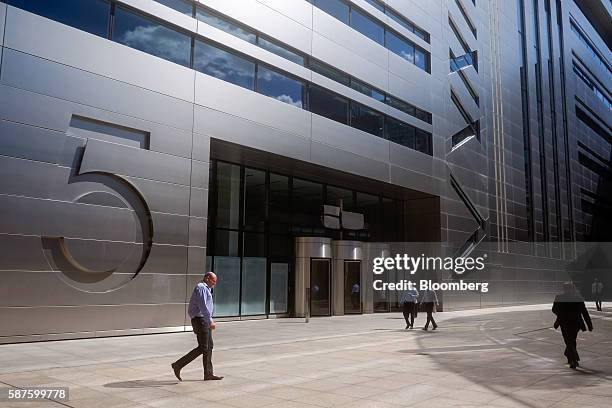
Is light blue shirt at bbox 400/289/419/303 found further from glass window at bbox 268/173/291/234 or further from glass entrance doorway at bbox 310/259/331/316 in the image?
glass window at bbox 268/173/291/234

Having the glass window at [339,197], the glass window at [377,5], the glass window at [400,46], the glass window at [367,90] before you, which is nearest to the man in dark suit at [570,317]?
the glass window at [367,90]

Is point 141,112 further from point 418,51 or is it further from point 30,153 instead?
point 418,51

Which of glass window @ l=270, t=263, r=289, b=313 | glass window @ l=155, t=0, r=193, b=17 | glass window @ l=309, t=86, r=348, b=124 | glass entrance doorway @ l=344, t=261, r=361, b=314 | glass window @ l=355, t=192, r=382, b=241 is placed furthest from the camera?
glass window @ l=355, t=192, r=382, b=241

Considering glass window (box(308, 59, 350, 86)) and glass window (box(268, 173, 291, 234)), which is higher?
glass window (box(308, 59, 350, 86))

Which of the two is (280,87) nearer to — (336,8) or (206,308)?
(336,8)

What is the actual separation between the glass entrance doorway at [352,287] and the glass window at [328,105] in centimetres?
704

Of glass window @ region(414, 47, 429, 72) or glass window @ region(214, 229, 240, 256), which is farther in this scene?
glass window @ region(414, 47, 429, 72)

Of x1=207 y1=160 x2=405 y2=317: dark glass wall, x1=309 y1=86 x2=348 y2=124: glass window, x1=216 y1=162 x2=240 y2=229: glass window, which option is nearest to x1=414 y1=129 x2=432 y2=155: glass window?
x1=207 y1=160 x2=405 y2=317: dark glass wall

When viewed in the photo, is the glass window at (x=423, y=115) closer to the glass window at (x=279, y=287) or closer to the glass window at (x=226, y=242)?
the glass window at (x=279, y=287)

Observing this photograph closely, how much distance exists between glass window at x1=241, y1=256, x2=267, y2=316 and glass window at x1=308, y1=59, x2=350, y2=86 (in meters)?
8.39

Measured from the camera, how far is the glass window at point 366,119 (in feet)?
80.9

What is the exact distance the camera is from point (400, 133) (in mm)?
27406

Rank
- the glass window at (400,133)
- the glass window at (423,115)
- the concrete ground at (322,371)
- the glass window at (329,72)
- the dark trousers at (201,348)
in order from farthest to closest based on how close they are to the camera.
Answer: the glass window at (423,115) → the glass window at (400,133) → the glass window at (329,72) → the dark trousers at (201,348) → the concrete ground at (322,371)

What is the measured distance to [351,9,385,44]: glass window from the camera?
25.3 meters
